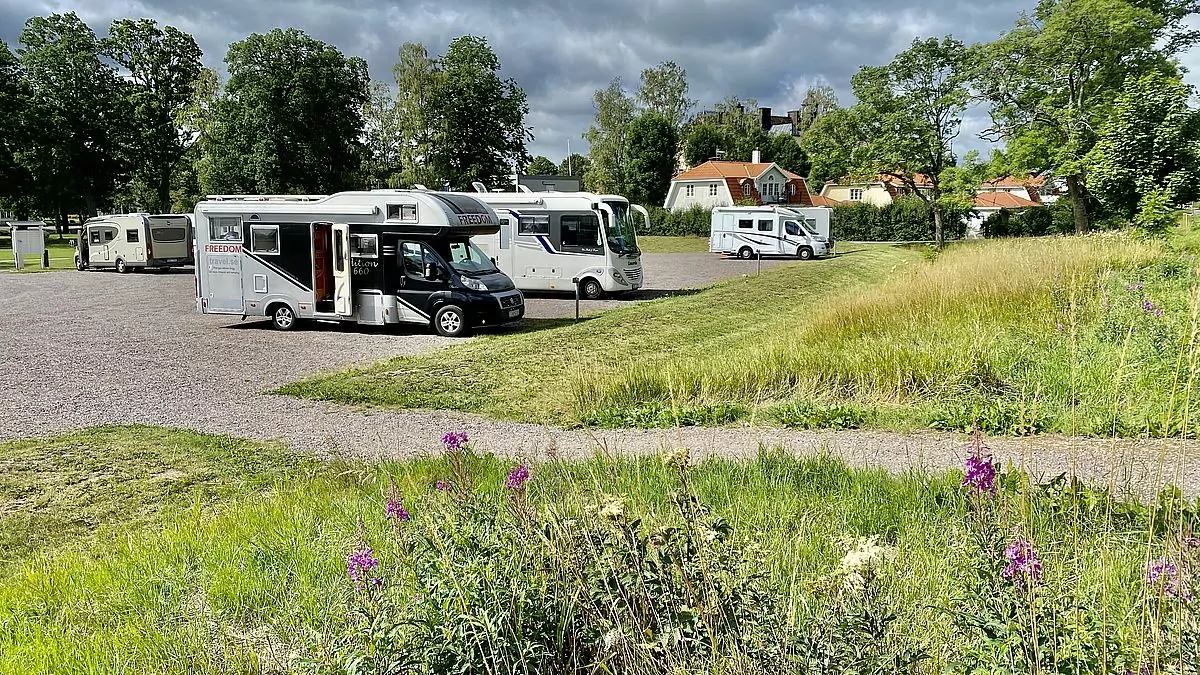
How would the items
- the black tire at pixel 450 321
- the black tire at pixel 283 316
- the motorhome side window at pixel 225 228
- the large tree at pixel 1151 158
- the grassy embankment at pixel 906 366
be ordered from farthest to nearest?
the large tree at pixel 1151 158 < the motorhome side window at pixel 225 228 < the black tire at pixel 283 316 < the black tire at pixel 450 321 < the grassy embankment at pixel 906 366

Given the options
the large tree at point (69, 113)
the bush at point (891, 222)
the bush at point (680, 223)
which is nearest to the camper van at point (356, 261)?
the bush at point (680, 223)

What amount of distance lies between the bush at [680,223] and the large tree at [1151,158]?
35.8 m

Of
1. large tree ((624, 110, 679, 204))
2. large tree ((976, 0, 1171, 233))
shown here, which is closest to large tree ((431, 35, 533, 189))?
large tree ((624, 110, 679, 204))

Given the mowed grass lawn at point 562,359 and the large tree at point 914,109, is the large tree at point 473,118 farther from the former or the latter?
the mowed grass lawn at point 562,359

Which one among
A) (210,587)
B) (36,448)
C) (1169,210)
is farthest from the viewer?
(1169,210)

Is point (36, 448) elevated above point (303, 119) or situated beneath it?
situated beneath

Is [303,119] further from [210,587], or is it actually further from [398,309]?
[210,587]

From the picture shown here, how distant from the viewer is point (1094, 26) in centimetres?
3531

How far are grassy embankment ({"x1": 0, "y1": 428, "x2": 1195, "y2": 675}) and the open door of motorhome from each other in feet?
28.8

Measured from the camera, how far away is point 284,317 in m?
16.0

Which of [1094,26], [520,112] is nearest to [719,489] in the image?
[1094,26]

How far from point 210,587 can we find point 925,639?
3.07 metres

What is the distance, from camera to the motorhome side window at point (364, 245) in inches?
611

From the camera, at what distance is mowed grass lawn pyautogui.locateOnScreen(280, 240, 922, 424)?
9305 mm
